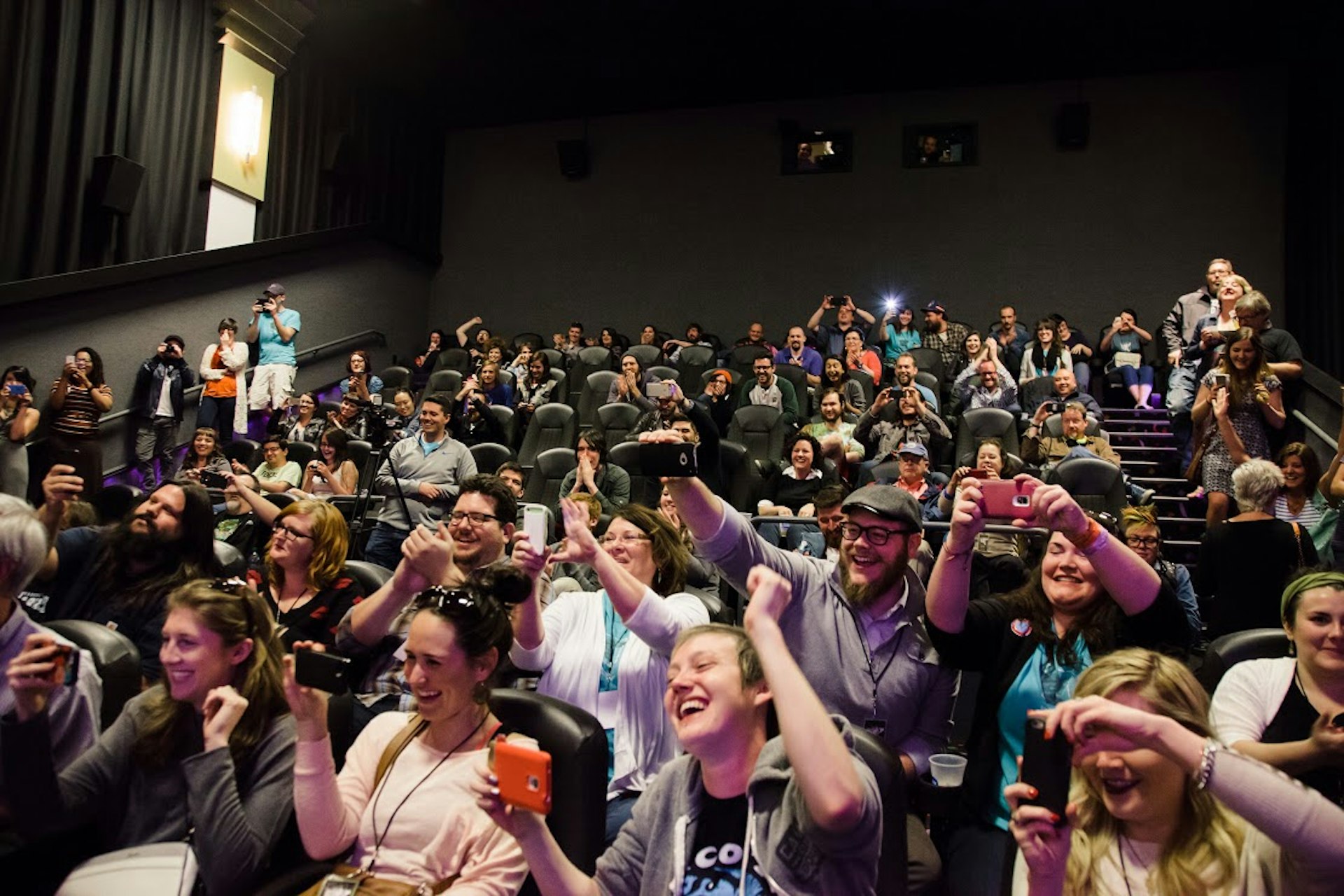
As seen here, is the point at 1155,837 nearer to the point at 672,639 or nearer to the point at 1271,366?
the point at 672,639

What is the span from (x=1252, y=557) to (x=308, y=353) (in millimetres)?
8459

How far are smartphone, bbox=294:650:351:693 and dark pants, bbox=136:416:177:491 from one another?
6520mm

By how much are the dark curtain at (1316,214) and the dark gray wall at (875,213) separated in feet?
0.96

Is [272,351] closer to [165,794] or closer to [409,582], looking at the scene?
[409,582]

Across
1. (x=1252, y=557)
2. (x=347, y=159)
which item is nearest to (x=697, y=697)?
(x=1252, y=557)

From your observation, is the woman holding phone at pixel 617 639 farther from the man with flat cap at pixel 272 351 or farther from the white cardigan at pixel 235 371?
the man with flat cap at pixel 272 351

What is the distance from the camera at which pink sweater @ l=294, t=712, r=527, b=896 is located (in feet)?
5.66

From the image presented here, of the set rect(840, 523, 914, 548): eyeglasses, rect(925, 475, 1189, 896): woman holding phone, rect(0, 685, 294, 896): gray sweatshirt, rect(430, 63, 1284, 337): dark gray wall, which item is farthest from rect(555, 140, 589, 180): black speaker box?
rect(0, 685, 294, 896): gray sweatshirt

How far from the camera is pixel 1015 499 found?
1.92 metres

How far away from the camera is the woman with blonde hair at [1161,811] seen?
1.27m

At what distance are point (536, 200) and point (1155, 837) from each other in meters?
11.4

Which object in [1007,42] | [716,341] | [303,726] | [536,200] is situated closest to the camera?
[303,726]

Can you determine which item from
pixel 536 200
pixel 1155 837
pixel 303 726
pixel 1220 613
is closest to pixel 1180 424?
pixel 1220 613

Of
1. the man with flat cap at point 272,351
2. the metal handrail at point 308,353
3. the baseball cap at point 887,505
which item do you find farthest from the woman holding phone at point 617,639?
the man with flat cap at point 272,351
